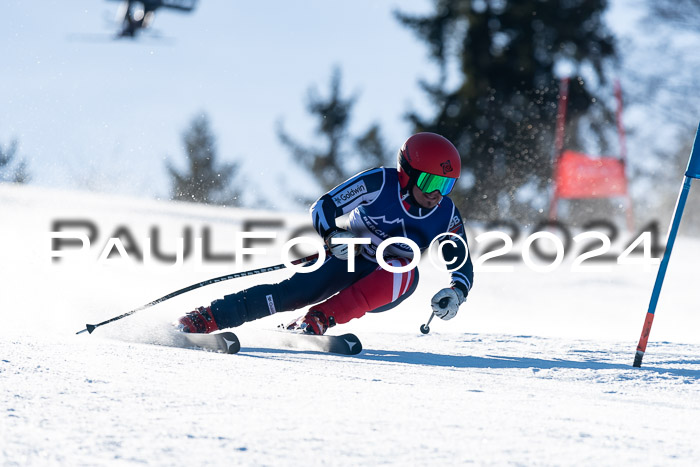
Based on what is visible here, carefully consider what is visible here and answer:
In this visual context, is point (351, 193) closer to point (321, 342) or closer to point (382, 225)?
point (382, 225)

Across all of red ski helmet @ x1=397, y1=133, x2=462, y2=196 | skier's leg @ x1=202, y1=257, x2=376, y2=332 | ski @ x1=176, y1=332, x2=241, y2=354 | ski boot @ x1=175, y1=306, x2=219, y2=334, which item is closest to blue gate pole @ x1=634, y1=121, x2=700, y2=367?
red ski helmet @ x1=397, y1=133, x2=462, y2=196

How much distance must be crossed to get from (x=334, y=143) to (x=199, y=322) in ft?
84.0

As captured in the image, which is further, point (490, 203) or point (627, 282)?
point (490, 203)

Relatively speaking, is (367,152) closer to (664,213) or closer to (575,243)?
(664,213)

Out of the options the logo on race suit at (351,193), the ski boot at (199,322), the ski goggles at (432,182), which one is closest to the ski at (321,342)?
the ski boot at (199,322)

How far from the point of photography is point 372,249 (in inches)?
176

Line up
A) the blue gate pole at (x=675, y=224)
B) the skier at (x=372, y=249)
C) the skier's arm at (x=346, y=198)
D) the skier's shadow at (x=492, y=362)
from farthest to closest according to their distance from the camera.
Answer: the skier's arm at (x=346, y=198)
the skier at (x=372, y=249)
the blue gate pole at (x=675, y=224)
the skier's shadow at (x=492, y=362)

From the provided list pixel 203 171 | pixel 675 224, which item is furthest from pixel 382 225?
pixel 203 171

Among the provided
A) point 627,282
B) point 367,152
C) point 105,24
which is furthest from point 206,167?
point 627,282

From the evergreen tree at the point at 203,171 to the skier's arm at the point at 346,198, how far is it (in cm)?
2968

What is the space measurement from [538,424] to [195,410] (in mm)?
891

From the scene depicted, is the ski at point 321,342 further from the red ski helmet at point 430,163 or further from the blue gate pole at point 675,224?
the blue gate pole at point 675,224

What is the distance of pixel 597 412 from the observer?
250 cm

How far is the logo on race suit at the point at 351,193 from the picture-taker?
4.41 meters
